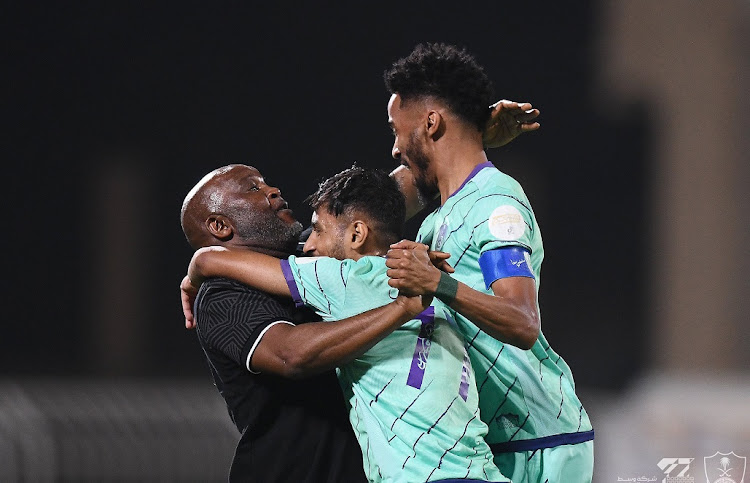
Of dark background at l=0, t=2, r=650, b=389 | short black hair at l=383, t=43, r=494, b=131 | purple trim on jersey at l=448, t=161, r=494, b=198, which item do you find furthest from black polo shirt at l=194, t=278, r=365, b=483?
dark background at l=0, t=2, r=650, b=389

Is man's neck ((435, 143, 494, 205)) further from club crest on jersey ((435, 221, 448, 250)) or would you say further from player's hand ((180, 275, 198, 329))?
player's hand ((180, 275, 198, 329))

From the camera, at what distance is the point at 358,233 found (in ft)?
8.77

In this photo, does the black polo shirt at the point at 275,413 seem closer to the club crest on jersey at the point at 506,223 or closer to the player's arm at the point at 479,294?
the player's arm at the point at 479,294

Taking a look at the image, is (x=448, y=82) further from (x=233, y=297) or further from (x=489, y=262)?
(x=233, y=297)

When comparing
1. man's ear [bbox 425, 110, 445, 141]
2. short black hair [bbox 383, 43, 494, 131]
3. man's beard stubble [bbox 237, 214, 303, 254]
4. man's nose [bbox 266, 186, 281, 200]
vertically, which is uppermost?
short black hair [bbox 383, 43, 494, 131]

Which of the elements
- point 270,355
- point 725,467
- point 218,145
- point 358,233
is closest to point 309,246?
point 358,233

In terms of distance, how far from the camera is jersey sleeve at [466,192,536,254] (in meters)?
2.63

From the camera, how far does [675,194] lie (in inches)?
388

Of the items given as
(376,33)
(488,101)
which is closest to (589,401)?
(488,101)

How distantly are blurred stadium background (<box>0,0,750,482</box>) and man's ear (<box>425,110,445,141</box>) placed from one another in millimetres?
5911

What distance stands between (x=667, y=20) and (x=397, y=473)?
8912 mm

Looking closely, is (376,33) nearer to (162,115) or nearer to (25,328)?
(162,115)

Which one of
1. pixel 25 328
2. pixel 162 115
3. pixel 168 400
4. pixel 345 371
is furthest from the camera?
pixel 162 115

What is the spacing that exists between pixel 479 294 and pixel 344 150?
726 centimetres
